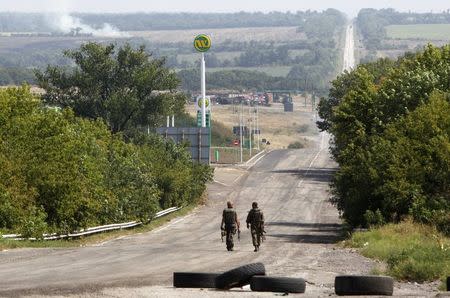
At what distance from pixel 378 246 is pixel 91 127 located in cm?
3926

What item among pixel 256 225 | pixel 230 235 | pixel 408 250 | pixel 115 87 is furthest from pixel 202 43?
pixel 408 250

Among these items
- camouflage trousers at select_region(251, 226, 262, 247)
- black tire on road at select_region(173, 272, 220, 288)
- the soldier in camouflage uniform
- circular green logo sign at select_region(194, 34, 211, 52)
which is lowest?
circular green logo sign at select_region(194, 34, 211, 52)

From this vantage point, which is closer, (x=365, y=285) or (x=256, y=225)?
(x=365, y=285)

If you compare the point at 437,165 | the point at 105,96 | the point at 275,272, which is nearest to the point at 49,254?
the point at 275,272

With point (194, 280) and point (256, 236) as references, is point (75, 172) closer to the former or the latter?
A: point (256, 236)

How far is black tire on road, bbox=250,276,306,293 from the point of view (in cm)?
2330

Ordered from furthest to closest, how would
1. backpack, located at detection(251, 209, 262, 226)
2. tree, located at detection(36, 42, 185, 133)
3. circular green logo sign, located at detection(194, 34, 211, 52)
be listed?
1. circular green logo sign, located at detection(194, 34, 211, 52)
2. tree, located at detection(36, 42, 185, 133)
3. backpack, located at detection(251, 209, 262, 226)

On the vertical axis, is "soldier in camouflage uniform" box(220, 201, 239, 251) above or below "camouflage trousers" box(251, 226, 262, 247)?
above

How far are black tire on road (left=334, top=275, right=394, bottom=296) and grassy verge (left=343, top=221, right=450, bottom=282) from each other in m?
4.13

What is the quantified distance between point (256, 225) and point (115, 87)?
7401cm

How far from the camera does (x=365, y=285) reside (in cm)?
2288

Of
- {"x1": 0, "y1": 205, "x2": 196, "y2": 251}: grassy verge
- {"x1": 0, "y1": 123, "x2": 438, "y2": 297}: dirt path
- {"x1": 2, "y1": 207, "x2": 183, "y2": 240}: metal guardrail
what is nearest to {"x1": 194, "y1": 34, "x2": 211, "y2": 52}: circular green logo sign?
{"x1": 0, "y1": 205, "x2": 196, "y2": 251}: grassy verge

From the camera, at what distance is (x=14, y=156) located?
177 feet

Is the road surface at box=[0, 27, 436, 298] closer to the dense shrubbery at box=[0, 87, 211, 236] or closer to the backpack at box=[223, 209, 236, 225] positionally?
the backpack at box=[223, 209, 236, 225]
